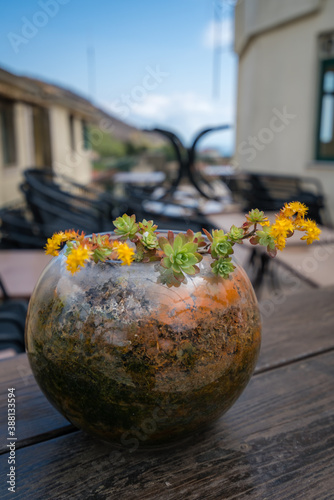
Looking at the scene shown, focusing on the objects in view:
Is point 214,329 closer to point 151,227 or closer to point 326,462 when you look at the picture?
point 151,227

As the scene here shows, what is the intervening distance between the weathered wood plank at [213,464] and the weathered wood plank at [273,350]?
0.17 ft

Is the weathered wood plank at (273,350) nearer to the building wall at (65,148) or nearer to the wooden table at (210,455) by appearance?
the wooden table at (210,455)

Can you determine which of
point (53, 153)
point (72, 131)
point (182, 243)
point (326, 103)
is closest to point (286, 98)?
point (326, 103)

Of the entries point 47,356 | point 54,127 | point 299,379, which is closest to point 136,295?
point 47,356

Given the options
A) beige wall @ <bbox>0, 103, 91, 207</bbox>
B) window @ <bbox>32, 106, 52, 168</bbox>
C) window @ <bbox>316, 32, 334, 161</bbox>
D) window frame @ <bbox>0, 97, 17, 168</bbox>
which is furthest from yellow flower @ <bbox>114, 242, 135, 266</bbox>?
window @ <bbox>32, 106, 52, 168</bbox>

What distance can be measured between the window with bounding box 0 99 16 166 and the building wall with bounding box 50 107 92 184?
86.7 inches

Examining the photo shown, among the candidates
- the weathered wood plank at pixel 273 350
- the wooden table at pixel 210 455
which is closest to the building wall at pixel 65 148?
the weathered wood plank at pixel 273 350

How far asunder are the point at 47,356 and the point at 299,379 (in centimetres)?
55

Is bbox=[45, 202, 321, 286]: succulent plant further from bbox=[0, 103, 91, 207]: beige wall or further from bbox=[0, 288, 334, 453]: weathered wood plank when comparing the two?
bbox=[0, 103, 91, 207]: beige wall

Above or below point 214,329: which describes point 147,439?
below

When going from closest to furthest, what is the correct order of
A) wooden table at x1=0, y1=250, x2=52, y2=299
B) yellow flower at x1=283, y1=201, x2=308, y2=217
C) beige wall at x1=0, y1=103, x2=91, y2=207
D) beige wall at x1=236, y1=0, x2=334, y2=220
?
yellow flower at x1=283, y1=201, x2=308, y2=217, wooden table at x1=0, y1=250, x2=52, y2=299, beige wall at x1=236, y1=0, x2=334, y2=220, beige wall at x1=0, y1=103, x2=91, y2=207

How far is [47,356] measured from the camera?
612 mm

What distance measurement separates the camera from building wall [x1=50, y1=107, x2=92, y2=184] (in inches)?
491

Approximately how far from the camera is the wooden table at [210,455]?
0.60 m
